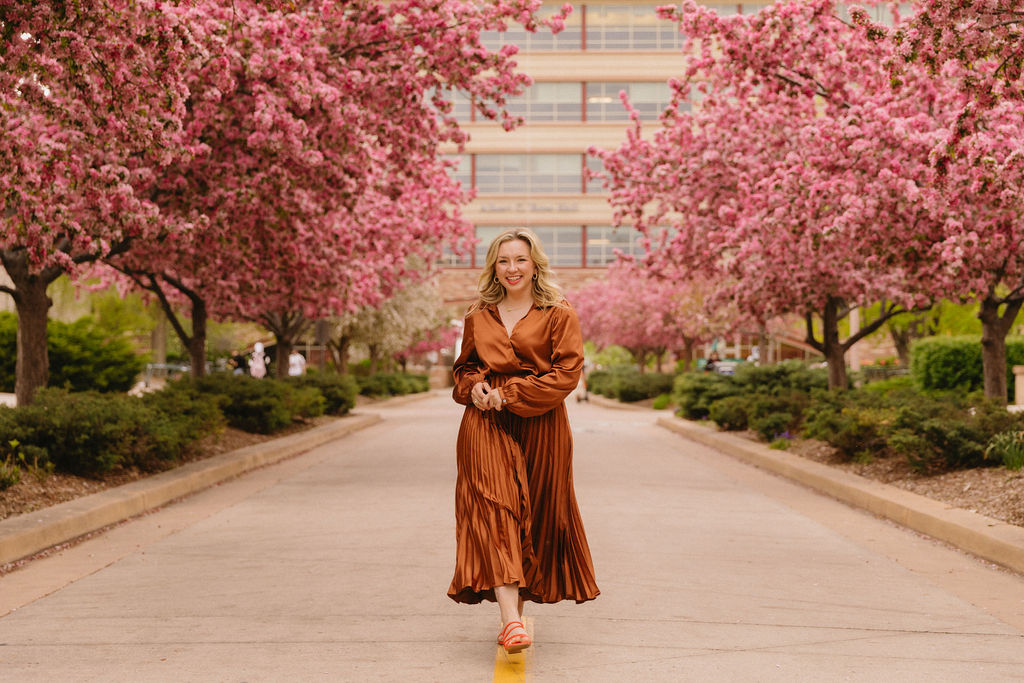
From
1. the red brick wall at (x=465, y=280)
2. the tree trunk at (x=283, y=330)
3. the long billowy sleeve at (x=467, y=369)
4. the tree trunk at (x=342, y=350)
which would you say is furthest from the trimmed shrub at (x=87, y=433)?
the red brick wall at (x=465, y=280)

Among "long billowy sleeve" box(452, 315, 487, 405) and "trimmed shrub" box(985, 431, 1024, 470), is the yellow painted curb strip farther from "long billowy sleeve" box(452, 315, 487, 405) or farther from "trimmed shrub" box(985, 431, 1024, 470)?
"trimmed shrub" box(985, 431, 1024, 470)

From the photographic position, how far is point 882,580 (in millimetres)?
7980

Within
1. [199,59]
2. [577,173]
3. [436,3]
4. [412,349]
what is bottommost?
[412,349]

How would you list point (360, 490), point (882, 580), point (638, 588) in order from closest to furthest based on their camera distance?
point (638, 588) → point (882, 580) → point (360, 490)

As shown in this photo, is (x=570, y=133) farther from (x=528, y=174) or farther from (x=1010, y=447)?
(x=1010, y=447)

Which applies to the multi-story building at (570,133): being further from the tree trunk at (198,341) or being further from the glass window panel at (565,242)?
the tree trunk at (198,341)

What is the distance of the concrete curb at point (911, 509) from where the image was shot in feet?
28.3

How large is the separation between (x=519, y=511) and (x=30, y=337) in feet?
36.0

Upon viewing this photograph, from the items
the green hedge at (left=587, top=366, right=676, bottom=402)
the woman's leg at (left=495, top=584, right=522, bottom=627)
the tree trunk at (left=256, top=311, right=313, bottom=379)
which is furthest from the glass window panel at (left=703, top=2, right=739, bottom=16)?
the woman's leg at (left=495, top=584, right=522, bottom=627)

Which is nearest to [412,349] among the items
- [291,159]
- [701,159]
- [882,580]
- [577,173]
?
[577,173]

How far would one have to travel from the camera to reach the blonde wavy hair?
581 centimetres

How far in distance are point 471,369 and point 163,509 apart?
271 inches

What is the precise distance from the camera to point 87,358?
2694cm

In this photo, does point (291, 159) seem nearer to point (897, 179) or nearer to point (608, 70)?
point (897, 179)
